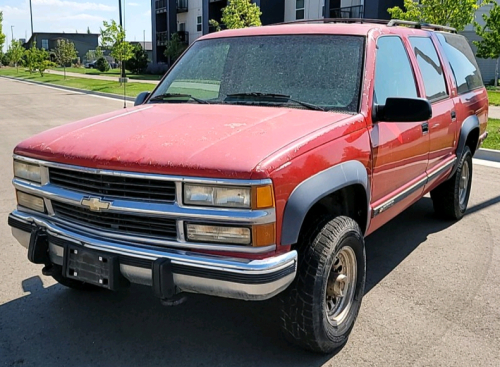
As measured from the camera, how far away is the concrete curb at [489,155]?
9.53 metres

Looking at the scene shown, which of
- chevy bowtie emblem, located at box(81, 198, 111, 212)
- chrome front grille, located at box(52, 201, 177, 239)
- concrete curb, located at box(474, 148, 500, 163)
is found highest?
chevy bowtie emblem, located at box(81, 198, 111, 212)

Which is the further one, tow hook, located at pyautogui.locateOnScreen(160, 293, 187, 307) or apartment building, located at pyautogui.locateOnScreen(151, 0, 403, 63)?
apartment building, located at pyautogui.locateOnScreen(151, 0, 403, 63)

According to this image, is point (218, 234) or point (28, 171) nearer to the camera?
point (218, 234)

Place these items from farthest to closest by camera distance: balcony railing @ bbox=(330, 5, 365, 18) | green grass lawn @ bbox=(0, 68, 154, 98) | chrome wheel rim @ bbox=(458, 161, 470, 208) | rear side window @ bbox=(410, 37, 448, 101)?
balcony railing @ bbox=(330, 5, 365, 18)
green grass lawn @ bbox=(0, 68, 154, 98)
chrome wheel rim @ bbox=(458, 161, 470, 208)
rear side window @ bbox=(410, 37, 448, 101)

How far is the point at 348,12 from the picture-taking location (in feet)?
103

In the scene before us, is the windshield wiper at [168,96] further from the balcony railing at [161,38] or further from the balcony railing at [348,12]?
the balcony railing at [161,38]

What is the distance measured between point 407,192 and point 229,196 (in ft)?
7.09

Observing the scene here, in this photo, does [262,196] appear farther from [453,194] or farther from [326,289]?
[453,194]

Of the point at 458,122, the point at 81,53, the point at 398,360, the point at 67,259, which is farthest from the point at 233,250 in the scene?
the point at 81,53

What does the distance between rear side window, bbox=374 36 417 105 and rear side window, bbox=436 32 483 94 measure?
124 centimetres

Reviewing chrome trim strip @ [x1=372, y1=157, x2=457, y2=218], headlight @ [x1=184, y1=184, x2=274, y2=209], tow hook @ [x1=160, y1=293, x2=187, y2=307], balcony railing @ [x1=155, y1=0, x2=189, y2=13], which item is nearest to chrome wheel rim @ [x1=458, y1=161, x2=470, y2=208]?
chrome trim strip @ [x1=372, y1=157, x2=457, y2=218]

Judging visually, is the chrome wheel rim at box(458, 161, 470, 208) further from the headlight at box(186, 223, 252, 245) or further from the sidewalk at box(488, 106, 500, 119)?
the sidewalk at box(488, 106, 500, 119)

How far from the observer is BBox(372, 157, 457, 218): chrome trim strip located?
391cm

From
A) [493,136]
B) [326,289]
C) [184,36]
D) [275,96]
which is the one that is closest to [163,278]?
[326,289]
